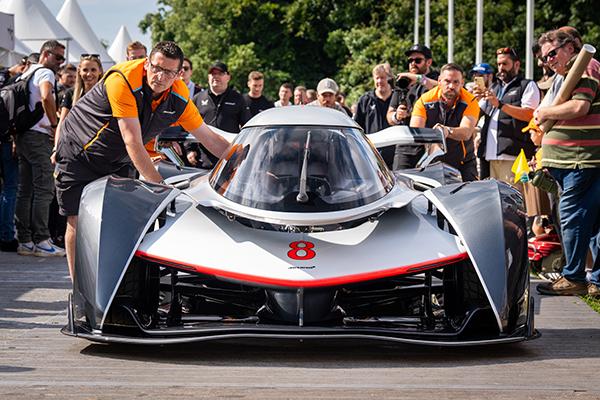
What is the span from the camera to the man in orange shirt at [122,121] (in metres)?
8.02

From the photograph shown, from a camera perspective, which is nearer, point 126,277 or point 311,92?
point 126,277

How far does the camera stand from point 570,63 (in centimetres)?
920

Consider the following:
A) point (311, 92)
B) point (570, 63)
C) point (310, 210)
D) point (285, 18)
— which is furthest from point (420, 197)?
point (285, 18)

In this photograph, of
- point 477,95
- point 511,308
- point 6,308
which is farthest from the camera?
point 477,95

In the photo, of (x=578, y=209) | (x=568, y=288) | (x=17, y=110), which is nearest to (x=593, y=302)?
(x=568, y=288)

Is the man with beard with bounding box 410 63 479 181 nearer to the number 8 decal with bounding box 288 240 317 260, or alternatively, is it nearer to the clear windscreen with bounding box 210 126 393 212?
the clear windscreen with bounding box 210 126 393 212

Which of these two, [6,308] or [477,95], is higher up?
[477,95]

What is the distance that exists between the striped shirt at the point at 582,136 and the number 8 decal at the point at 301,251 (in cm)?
317

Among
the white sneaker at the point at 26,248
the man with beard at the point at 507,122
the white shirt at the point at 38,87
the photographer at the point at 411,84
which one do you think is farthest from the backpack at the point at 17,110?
the man with beard at the point at 507,122

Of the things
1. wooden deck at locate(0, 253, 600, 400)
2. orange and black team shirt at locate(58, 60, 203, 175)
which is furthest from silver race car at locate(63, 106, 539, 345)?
orange and black team shirt at locate(58, 60, 203, 175)

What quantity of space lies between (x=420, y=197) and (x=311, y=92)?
16.8 metres

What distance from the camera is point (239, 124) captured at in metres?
14.1

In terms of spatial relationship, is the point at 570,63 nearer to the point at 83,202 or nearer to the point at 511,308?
the point at 511,308

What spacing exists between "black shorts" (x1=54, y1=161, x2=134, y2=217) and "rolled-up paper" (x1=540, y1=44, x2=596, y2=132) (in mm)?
3580
